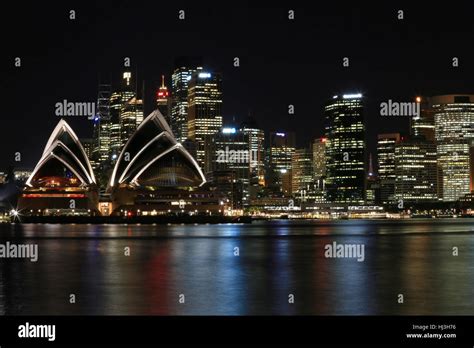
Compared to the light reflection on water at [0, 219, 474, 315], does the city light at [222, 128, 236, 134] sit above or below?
above

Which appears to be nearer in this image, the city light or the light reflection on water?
the light reflection on water

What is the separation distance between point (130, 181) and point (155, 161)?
265 inches

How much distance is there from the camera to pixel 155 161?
112562 mm

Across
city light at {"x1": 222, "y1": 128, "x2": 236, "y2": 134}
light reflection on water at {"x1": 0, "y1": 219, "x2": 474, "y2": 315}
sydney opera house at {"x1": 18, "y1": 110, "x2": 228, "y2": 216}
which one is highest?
city light at {"x1": 222, "y1": 128, "x2": 236, "y2": 134}

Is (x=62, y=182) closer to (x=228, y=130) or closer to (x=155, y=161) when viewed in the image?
(x=155, y=161)

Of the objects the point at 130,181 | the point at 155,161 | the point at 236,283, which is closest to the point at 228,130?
the point at 130,181

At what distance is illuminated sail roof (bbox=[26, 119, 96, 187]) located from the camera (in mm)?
112188

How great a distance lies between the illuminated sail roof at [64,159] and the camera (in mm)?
112188

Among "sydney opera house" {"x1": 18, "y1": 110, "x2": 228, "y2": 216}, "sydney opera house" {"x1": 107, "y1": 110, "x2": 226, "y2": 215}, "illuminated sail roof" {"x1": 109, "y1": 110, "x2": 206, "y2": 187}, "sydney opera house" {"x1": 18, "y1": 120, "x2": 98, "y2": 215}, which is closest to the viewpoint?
"illuminated sail roof" {"x1": 109, "y1": 110, "x2": 206, "y2": 187}

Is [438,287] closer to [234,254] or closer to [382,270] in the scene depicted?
[382,270]

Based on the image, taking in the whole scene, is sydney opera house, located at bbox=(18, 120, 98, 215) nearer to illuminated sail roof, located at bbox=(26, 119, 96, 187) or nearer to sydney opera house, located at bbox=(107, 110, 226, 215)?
illuminated sail roof, located at bbox=(26, 119, 96, 187)

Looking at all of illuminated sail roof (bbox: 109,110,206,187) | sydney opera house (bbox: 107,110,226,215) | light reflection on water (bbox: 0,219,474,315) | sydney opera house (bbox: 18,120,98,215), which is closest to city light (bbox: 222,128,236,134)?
sydney opera house (bbox: 107,110,226,215)

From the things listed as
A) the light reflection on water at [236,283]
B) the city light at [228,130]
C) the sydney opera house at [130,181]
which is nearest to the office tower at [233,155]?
the city light at [228,130]
